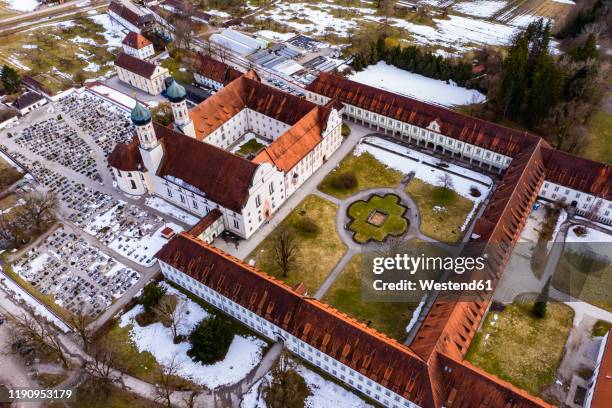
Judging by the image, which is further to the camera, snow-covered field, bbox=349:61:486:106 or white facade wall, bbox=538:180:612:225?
snow-covered field, bbox=349:61:486:106

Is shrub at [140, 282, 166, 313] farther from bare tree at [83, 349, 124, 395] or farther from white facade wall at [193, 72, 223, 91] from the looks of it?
white facade wall at [193, 72, 223, 91]

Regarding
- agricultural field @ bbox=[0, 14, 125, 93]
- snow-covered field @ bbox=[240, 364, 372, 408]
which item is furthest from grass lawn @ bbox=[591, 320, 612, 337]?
agricultural field @ bbox=[0, 14, 125, 93]

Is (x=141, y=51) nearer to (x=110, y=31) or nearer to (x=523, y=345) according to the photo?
(x=110, y=31)

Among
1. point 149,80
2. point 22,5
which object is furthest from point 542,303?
point 22,5

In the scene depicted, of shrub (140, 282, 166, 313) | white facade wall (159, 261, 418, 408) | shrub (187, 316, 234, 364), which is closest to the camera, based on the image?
white facade wall (159, 261, 418, 408)

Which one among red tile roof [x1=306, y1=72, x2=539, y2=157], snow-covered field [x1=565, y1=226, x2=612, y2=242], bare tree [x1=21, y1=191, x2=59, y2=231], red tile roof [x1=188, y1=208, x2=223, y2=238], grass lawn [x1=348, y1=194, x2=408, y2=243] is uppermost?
red tile roof [x1=306, y1=72, x2=539, y2=157]

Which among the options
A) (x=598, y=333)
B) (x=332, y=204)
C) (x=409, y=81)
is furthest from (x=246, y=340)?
Result: (x=409, y=81)

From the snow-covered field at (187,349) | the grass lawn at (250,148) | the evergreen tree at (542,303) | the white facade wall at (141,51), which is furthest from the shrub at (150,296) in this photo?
the white facade wall at (141,51)
